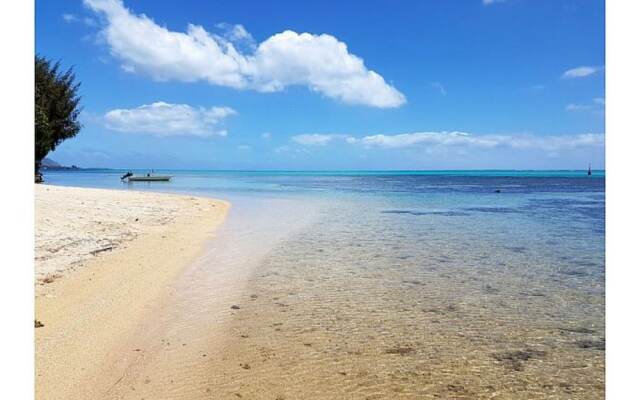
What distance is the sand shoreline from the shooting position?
4820mm

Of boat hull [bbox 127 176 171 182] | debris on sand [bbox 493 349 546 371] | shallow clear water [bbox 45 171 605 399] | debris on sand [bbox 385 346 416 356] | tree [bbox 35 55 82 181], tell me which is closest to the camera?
shallow clear water [bbox 45 171 605 399]

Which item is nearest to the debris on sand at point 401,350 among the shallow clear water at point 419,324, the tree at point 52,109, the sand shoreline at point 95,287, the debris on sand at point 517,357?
the shallow clear water at point 419,324

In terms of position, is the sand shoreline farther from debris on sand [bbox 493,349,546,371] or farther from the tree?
the tree

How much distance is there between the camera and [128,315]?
6.59 metres

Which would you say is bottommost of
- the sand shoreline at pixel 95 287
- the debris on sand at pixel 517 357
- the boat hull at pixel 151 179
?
the debris on sand at pixel 517 357

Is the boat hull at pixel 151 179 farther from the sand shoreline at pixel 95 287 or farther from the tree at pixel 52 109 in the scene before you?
the sand shoreline at pixel 95 287

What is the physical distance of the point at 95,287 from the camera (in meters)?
7.91

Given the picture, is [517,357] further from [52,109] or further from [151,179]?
[151,179]

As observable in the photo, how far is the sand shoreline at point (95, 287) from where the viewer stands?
15.8 feet

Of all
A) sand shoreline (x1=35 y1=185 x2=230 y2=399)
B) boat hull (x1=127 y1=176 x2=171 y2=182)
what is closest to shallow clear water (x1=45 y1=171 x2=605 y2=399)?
→ sand shoreline (x1=35 y1=185 x2=230 y2=399)
